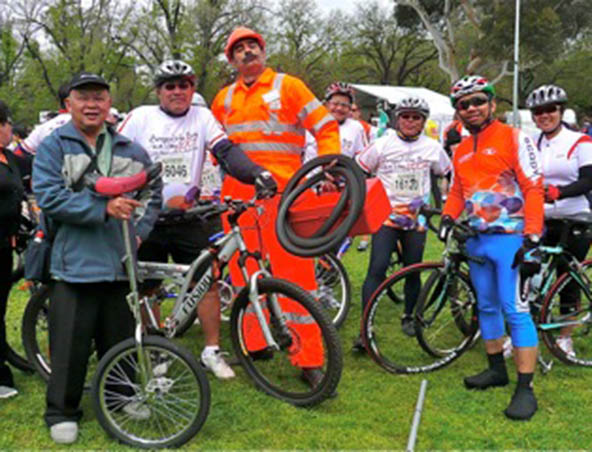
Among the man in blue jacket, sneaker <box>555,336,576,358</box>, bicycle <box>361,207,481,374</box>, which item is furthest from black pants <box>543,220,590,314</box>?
the man in blue jacket

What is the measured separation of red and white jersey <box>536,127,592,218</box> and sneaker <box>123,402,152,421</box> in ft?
10.2

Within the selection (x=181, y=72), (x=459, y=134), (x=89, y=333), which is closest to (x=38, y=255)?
(x=89, y=333)

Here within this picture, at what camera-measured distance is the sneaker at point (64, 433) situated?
3145 millimetres

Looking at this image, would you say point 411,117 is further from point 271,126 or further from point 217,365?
point 217,365

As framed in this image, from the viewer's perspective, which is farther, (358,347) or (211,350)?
(358,347)

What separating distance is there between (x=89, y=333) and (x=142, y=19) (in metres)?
32.1

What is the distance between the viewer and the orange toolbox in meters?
3.42

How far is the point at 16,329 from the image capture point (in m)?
5.14

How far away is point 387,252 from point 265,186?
1590mm

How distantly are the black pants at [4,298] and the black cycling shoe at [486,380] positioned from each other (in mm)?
2983

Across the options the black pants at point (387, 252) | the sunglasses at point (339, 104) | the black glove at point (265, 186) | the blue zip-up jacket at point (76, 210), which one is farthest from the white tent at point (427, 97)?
the blue zip-up jacket at point (76, 210)

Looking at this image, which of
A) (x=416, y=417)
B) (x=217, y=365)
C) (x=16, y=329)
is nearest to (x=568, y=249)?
(x=416, y=417)

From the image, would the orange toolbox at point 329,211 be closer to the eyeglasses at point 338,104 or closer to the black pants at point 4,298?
the black pants at point 4,298

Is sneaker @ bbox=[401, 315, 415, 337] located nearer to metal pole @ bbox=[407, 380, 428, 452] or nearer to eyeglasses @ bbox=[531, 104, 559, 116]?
metal pole @ bbox=[407, 380, 428, 452]
